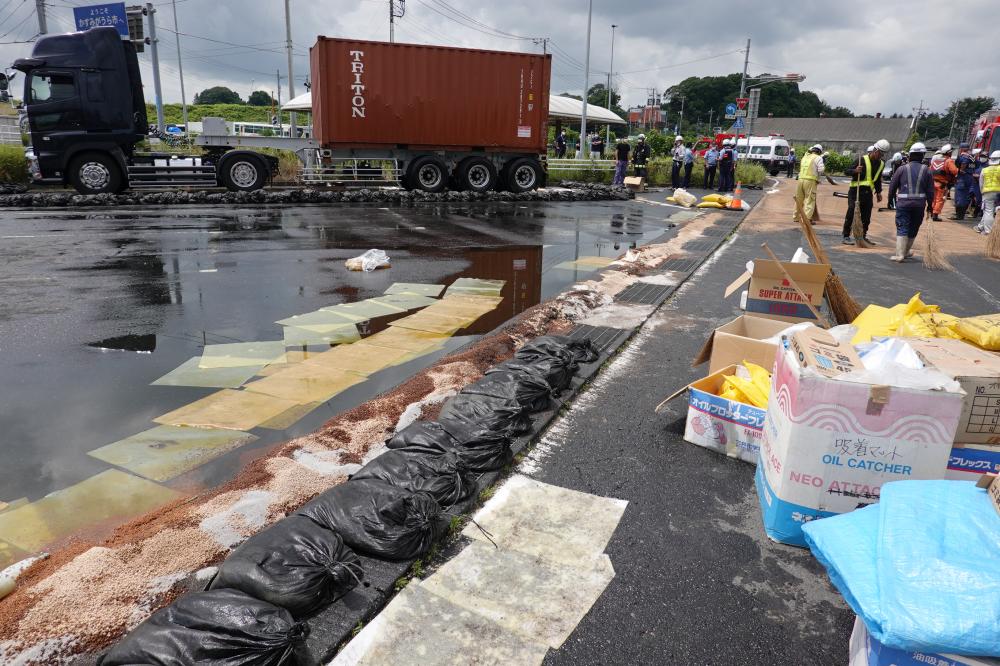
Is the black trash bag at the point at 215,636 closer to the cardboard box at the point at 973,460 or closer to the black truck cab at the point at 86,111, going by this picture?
the cardboard box at the point at 973,460

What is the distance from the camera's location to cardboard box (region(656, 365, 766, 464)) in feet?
11.1

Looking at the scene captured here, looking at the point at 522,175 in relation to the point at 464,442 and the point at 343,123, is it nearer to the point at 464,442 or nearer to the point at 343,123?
the point at 343,123

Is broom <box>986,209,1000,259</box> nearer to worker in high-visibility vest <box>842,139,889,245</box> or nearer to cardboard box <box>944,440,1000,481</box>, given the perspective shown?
worker in high-visibility vest <box>842,139,889,245</box>

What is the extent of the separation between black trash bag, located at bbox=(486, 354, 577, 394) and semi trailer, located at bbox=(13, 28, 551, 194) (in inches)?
538

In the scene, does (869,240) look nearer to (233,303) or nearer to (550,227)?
(550,227)

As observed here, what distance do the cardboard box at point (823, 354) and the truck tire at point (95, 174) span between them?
55.0 feet

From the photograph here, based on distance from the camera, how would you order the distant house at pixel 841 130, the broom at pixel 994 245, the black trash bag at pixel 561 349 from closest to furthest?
1. the black trash bag at pixel 561 349
2. the broom at pixel 994 245
3. the distant house at pixel 841 130

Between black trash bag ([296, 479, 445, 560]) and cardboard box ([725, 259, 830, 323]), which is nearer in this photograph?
black trash bag ([296, 479, 445, 560])

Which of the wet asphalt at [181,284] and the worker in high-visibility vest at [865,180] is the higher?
the worker in high-visibility vest at [865,180]

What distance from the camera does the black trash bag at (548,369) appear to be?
164 inches

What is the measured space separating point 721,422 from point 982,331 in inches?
60.6

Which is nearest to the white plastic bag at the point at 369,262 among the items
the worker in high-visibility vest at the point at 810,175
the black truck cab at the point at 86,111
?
the worker in high-visibility vest at the point at 810,175

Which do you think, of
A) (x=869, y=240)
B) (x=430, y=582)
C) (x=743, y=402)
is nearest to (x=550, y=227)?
(x=869, y=240)

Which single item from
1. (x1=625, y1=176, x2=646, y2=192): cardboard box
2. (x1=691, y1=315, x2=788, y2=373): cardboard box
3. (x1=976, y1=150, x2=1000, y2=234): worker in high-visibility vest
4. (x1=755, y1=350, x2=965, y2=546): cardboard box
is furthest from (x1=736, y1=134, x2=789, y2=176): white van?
(x1=755, y1=350, x2=965, y2=546): cardboard box
